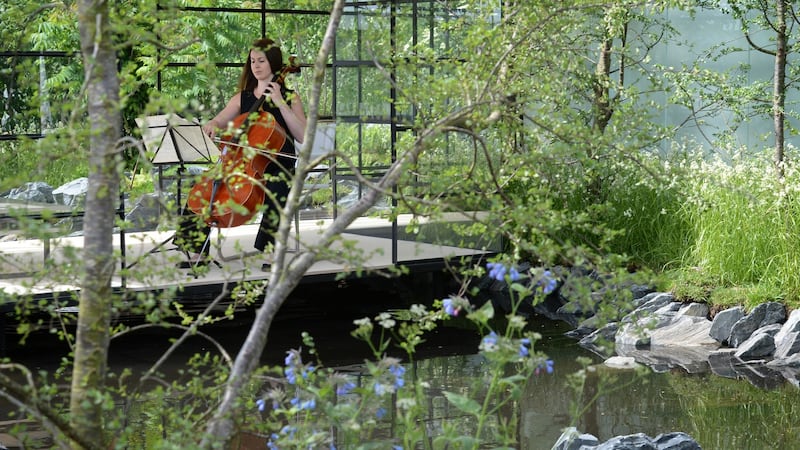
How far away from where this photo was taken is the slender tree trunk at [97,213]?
8.06 feet

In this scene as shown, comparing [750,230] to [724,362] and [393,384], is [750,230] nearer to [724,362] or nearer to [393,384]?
[724,362]

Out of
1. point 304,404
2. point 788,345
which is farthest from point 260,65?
point 304,404

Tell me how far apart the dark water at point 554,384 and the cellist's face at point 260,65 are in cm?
165

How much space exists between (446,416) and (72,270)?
284 cm

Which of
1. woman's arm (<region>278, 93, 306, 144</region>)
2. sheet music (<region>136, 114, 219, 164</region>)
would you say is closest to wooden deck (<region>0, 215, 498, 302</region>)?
sheet music (<region>136, 114, 219, 164</region>)

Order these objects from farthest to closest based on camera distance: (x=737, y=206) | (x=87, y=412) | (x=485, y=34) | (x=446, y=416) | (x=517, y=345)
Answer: (x=737, y=206) < (x=446, y=416) < (x=485, y=34) < (x=517, y=345) < (x=87, y=412)

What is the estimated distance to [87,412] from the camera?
101 inches

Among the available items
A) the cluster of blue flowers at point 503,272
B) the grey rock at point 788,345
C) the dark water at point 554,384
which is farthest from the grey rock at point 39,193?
the cluster of blue flowers at point 503,272

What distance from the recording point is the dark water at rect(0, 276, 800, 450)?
5.08 m

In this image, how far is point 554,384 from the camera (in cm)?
597

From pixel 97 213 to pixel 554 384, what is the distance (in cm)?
385

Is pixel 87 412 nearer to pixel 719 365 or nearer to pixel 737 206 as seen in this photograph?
pixel 719 365

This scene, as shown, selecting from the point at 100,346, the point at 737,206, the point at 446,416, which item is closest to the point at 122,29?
the point at 100,346

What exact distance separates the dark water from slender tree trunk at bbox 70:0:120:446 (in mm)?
1522
